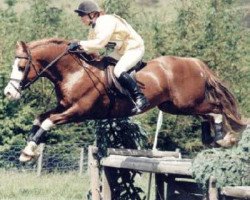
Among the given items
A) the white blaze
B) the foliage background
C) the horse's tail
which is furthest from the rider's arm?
the foliage background

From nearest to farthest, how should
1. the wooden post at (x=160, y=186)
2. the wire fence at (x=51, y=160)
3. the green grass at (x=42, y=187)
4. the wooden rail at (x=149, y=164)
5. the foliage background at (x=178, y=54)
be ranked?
1. the wooden rail at (x=149, y=164)
2. the wooden post at (x=160, y=186)
3. the green grass at (x=42, y=187)
4. the wire fence at (x=51, y=160)
5. the foliage background at (x=178, y=54)

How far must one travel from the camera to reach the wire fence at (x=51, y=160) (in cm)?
1716

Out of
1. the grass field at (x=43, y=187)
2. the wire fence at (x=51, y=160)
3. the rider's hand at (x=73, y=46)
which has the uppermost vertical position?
the rider's hand at (x=73, y=46)

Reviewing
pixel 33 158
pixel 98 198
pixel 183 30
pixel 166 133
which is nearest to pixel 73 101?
pixel 33 158

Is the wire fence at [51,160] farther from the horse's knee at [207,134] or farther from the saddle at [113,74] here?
the saddle at [113,74]

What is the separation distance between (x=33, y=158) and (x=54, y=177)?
857 cm

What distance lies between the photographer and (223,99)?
354 inches

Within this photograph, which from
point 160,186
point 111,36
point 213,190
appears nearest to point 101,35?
point 111,36

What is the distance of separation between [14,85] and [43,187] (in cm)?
662

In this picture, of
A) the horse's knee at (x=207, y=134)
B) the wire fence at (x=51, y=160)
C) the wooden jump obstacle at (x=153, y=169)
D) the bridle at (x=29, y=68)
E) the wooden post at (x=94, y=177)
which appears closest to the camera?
the wooden jump obstacle at (x=153, y=169)

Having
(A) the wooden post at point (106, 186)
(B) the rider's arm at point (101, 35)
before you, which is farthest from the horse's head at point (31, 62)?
(A) the wooden post at point (106, 186)

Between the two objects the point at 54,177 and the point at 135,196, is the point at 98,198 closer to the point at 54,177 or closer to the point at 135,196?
the point at 135,196

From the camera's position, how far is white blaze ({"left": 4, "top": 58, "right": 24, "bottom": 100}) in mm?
7461

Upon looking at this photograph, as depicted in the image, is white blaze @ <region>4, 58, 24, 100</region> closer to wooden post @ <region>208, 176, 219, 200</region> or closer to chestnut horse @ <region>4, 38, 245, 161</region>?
chestnut horse @ <region>4, 38, 245, 161</region>
